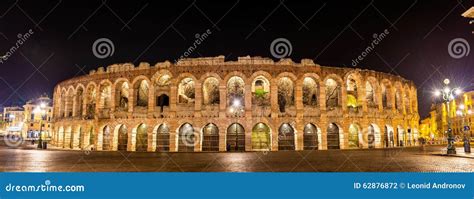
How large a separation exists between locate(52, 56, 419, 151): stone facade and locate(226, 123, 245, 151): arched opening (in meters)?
0.08

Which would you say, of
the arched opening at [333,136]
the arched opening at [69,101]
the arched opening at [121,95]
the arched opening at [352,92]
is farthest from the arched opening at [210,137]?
the arched opening at [69,101]

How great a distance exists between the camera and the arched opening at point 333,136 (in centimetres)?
2780

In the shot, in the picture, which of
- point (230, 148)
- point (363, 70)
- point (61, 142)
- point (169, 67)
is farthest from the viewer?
point (61, 142)

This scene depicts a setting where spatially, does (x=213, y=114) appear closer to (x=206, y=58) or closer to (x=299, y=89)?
(x=206, y=58)

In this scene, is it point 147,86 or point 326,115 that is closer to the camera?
point 326,115

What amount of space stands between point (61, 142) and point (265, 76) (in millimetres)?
24266

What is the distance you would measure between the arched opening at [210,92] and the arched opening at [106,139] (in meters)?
9.56

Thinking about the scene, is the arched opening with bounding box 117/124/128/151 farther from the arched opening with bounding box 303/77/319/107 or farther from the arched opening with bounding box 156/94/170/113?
the arched opening with bounding box 303/77/319/107

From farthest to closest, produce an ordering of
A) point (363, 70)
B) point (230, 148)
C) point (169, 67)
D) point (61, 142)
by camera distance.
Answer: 1. point (61, 142)
2. point (363, 70)
3. point (169, 67)
4. point (230, 148)

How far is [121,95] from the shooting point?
104ft

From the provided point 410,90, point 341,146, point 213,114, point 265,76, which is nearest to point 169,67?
point 213,114

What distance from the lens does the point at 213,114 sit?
26938mm

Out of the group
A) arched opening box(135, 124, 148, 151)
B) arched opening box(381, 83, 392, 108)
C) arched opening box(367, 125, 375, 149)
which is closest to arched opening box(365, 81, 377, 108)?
arched opening box(381, 83, 392, 108)

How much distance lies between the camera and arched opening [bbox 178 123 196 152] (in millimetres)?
Result: 27125
